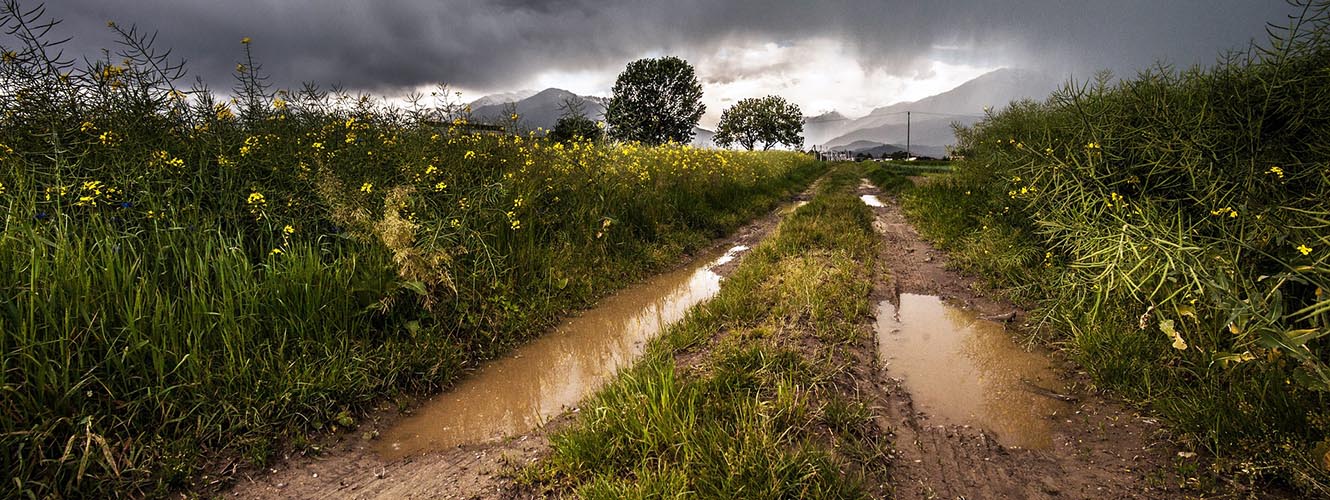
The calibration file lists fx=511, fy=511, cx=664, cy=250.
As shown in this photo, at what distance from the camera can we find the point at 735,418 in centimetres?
268

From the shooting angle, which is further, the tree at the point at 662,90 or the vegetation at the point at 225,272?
the tree at the point at 662,90

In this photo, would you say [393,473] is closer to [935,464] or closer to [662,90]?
[935,464]

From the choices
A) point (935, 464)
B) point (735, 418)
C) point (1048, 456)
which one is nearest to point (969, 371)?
point (1048, 456)

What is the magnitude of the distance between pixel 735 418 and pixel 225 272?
11.1ft

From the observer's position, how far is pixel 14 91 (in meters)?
3.51

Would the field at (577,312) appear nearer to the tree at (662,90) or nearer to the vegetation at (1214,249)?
the vegetation at (1214,249)

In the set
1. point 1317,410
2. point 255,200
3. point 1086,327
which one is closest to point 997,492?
point 1317,410

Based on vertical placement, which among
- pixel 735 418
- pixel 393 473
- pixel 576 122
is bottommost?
pixel 393 473

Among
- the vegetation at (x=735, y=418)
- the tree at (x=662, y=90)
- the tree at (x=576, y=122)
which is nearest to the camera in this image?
the vegetation at (x=735, y=418)

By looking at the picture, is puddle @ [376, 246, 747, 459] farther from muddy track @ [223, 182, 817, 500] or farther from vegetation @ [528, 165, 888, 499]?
vegetation @ [528, 165, 888, 499]

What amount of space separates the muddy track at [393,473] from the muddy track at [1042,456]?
1.88m

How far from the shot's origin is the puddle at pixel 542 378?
10.3 feet

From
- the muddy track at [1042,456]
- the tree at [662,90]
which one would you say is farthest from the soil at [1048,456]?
the tree at [662,90]

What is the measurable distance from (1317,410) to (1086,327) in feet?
4.66
